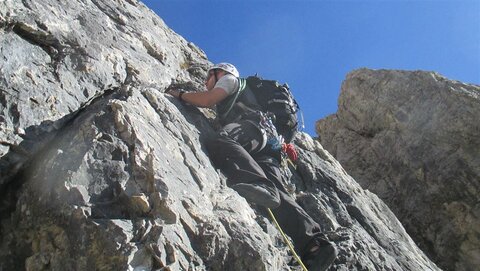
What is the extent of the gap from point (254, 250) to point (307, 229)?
1.56 metres

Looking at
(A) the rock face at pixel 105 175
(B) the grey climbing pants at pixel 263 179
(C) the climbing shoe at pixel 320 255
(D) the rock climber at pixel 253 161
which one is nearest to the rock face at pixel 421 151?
(A) the rock face at pixel 105 175

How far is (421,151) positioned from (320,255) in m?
14.5

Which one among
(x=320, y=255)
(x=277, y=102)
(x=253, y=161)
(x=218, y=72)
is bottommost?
(x=320, y=255)

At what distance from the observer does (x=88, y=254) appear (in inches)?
201

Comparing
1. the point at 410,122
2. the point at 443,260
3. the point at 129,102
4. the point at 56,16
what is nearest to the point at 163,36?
the point at 56,16

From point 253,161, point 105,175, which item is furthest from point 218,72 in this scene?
point 105,175

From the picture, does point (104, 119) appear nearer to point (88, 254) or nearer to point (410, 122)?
point (88, 254)

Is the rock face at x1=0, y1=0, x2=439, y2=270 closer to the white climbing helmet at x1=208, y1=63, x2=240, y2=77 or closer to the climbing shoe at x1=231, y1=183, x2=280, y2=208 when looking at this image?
the climbing shoe at x1=231, y1=183, x2=280, y2=208

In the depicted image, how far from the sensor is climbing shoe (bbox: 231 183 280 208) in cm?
732

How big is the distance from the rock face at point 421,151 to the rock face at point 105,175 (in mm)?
8300

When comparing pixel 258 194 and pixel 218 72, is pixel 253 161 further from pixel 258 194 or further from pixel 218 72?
pixel 218 72

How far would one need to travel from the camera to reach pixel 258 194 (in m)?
7.33

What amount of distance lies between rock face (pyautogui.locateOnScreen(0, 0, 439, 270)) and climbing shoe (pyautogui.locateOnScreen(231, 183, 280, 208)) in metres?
0.19

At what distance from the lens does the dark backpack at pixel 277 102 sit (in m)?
10.3
